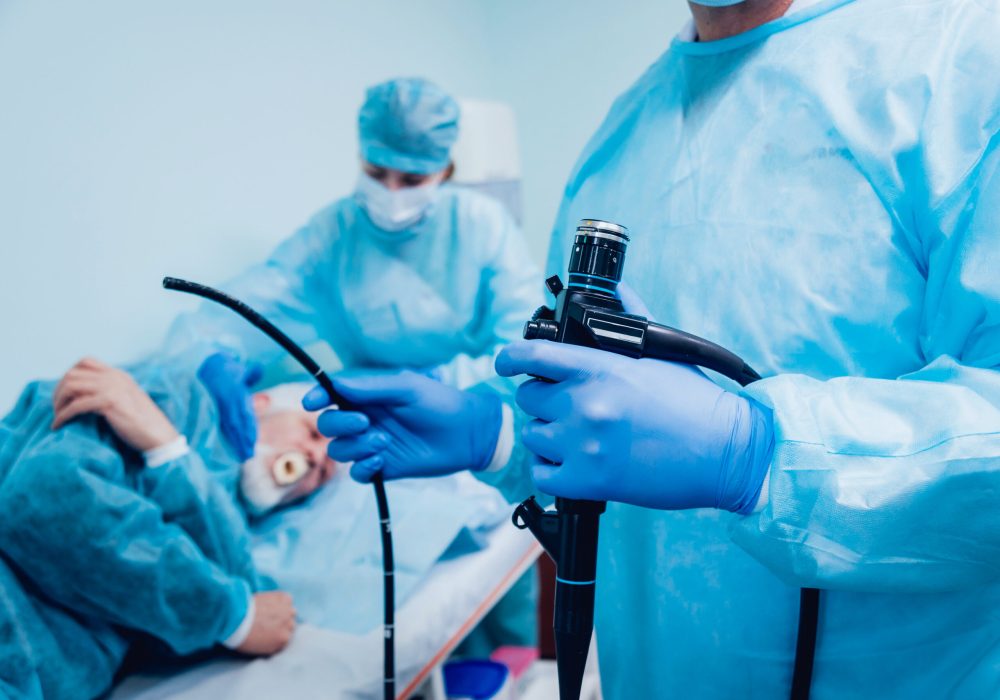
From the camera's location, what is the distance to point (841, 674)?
720 millimetres

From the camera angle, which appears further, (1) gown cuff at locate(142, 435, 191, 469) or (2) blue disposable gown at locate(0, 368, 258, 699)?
(1) gown cuff at locate(142, 435, 191, 469)

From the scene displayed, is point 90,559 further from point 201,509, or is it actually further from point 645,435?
point 645,435

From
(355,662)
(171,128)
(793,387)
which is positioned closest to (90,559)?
(355,662)

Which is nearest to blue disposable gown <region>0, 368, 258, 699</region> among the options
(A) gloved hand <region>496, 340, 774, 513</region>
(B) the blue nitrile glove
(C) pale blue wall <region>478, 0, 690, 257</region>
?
(B) the blue nitrile glove

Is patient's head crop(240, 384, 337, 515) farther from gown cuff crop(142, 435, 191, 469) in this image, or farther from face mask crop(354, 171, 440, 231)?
face mask crop(354, 171, 440, 231)

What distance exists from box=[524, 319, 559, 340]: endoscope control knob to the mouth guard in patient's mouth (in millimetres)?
1056

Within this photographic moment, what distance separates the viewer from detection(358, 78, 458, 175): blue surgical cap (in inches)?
71.6

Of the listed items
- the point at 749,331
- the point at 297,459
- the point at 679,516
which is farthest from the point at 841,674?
the point at 297,459

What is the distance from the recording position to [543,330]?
655mm

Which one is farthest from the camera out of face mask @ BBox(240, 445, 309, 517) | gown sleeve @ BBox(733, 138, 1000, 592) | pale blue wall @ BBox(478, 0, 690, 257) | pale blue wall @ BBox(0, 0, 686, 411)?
pale blue wall @ BBox(478, 0, 690, 257)

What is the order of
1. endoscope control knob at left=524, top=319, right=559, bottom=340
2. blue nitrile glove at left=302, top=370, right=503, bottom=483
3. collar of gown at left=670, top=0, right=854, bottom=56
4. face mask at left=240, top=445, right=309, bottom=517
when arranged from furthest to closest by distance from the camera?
face mask at left=240, top=445, right=309, bottom=517 → blue nitrile glove at left=302, top=370, right=503, bottom=483 → collar of gown at left=670, top=0, right=854, bottom=56 → endoscope control knob at left=524, top=319, right=559, bottom=340

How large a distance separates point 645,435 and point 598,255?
0.50 ft

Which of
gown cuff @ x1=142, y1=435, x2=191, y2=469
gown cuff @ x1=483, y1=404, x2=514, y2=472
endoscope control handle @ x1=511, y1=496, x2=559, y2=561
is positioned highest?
endoscope control handle @ x1=511, y1=496, x2=559, y2=561

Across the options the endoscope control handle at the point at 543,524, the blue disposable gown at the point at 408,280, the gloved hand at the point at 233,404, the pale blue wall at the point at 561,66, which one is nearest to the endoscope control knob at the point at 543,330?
the endoscope control handle at the point at 543,524
